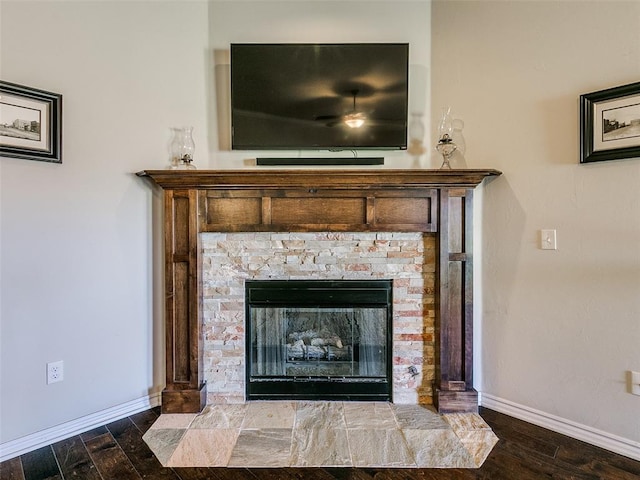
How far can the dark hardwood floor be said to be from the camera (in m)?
1.49

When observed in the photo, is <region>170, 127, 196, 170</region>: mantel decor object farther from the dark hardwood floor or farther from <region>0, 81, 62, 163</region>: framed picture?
the dark hardwood floor

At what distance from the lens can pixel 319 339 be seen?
2.20 metres

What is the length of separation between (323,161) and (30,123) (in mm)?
1610

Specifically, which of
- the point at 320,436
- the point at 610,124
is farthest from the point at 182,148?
the point at 610,124

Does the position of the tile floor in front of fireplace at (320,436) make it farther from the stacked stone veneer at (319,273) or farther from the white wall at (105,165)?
the white wall at (105,165)

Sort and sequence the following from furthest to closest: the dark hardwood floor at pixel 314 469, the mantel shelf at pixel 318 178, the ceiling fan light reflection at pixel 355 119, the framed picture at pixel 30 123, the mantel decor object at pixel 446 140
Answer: the ceiling fan light reflection at pixel 355 119, the mantel decor object at pixel 446 140, the mantel shelf at pixel 318 178, the framed picture at pixel 30 123, the dark hardwood floor at pixel 314 469

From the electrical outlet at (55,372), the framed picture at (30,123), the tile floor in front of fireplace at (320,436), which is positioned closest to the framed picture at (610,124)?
the tile floor in front of fireplace at (320,436)

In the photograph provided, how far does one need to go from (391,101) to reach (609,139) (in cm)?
118

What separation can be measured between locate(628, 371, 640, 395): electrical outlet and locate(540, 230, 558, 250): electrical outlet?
2.30 ft

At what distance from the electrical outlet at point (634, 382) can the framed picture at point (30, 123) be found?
3.18 meters

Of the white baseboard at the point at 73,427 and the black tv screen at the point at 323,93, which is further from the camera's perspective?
the black tv screen at the point at 323,93

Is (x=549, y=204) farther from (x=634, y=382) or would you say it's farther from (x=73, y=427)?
(x=73, y=427)

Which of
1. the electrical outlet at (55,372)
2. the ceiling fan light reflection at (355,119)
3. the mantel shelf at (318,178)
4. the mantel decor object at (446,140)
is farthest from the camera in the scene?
the ceiling fan light reflection at (355,119)

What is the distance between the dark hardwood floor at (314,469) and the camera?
149 centimetres
